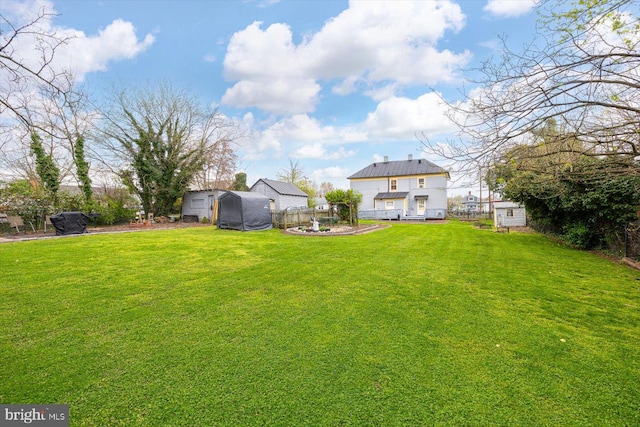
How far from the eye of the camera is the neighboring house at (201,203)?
A: 1936 cm

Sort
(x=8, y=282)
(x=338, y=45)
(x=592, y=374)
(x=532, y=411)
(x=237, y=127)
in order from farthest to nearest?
1. (x=237, y=127)
2. (x=338, y=45)
3. (x=8, y=282)
4. (x=592, y=374)
5. (x=532, y=411)

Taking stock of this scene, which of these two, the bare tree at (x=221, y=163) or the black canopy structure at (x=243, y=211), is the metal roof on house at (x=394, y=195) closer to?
the bare tree at (x=221, y=163)

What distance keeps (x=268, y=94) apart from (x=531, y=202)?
15578mm

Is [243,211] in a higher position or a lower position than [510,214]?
higher

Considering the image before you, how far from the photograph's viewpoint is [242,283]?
199 inches

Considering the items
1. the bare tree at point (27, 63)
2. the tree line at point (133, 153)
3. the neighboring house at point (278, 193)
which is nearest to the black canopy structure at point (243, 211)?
the tree line at point (133, 153)

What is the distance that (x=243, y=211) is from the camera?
45.6ft

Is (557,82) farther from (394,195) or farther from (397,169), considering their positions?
(397,169)

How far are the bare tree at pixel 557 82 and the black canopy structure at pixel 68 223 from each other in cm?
1535

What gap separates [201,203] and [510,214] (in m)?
23.2

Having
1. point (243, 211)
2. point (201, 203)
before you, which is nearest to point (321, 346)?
point (243, 211)

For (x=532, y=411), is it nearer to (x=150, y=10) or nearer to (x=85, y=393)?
(x=85, y=393)

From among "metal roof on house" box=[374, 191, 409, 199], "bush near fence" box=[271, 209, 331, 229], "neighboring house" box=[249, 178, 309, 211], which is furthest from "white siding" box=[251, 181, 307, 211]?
"metal roof on house" box=[374, 191, 409, 199]

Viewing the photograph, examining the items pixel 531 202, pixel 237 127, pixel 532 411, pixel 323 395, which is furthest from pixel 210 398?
pixel 237 127
